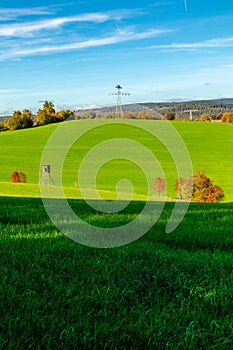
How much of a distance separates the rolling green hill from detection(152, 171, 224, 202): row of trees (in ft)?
6.84

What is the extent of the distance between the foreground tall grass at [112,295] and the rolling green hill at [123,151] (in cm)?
5256

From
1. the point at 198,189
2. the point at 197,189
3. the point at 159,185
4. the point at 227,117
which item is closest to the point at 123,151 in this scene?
the point at 159,185

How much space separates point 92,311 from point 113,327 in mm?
312

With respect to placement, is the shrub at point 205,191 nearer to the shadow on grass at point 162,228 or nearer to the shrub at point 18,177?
the shrub at point 18,177

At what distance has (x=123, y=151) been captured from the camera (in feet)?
269

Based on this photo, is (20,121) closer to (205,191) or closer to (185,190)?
(185,190)

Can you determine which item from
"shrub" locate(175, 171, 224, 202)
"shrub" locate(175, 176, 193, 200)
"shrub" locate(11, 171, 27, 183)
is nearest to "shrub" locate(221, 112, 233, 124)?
"shrub" locate(175, 171, 224, 202)

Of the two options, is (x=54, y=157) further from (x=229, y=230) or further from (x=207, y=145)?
(x=229, y=230)

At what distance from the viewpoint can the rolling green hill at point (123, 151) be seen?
68.9m

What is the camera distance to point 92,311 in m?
3.50

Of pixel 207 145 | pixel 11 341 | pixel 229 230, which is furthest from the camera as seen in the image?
pixel 207 145

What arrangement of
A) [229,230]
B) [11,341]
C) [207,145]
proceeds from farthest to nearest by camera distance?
1. [207,145]
2. [229,230]
3. [11,341]

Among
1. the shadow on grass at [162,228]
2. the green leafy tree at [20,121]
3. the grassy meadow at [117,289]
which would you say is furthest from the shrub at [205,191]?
the green leafy tree at [20,121]

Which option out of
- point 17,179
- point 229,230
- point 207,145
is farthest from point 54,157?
point 229,230
